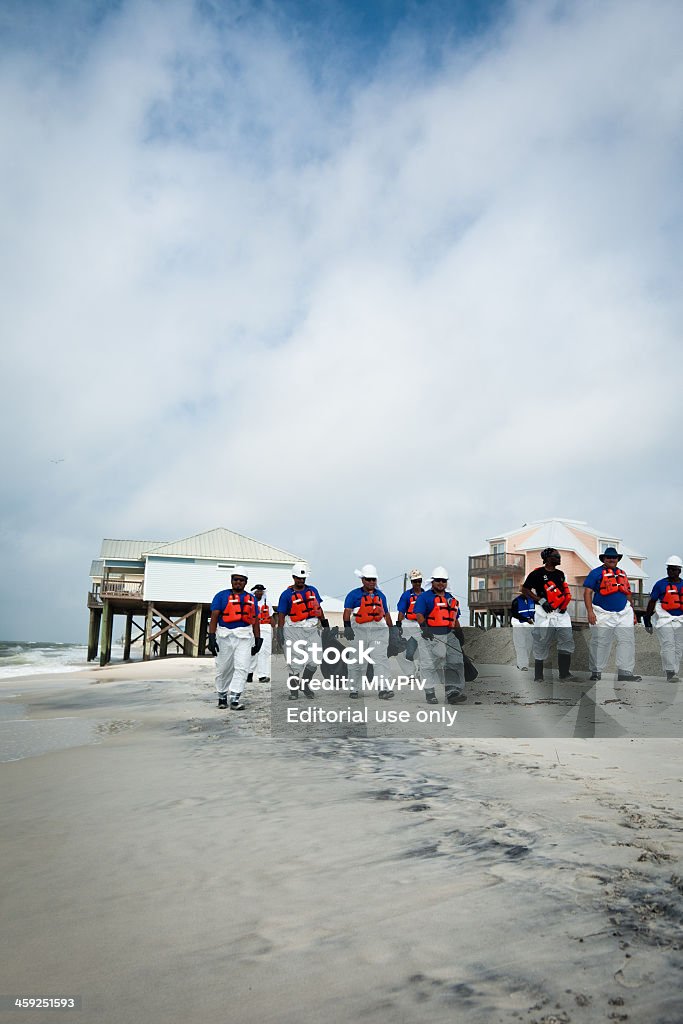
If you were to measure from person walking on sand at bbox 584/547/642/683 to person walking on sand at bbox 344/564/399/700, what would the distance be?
10.7 ft

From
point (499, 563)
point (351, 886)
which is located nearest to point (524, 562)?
point (499, 563)

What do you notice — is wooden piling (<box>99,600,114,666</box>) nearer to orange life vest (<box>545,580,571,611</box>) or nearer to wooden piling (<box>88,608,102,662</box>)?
wooden piling (<box>88,608,102,662</box>)

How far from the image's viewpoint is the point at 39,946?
2758 mm

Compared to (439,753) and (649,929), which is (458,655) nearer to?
(439,753)

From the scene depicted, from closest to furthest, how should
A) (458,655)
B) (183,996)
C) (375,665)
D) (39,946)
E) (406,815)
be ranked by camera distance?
1. (183,996)
2. (39,946)
3. (406,815)
4. (458,655)
5. (375,665)

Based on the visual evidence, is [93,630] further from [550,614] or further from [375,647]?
[550,614]

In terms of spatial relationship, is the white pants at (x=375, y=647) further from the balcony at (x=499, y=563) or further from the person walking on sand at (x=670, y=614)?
the balcony at (x=499, y=563)

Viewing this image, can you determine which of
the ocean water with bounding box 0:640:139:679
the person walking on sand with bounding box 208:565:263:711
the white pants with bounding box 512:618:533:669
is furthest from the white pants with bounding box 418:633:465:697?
the ocean water with bounding box 0:640:139:679

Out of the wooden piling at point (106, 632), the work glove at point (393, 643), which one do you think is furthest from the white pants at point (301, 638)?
the wooden piling at point (106, 632)

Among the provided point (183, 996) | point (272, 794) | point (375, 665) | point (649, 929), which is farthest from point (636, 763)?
point (375, 665)

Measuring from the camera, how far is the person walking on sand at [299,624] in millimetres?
10938

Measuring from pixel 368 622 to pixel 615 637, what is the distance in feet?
13.4

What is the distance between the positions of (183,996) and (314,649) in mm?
9090

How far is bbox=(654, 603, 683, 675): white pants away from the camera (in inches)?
446
